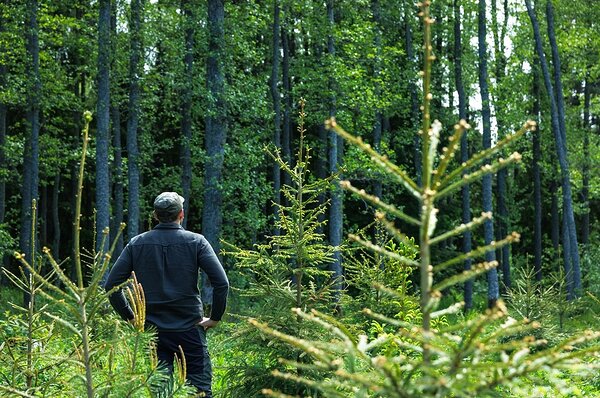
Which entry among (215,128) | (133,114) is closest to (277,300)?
(215,128)

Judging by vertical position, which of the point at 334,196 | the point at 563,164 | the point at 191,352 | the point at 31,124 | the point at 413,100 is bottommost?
the point at 191,352

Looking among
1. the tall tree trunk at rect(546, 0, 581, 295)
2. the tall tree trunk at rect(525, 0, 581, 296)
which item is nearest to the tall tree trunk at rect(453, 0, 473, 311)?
the tall tree trunk at rect(525, 0, 581, 296)

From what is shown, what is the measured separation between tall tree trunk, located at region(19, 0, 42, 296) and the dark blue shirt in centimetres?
1789

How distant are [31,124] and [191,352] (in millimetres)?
19595

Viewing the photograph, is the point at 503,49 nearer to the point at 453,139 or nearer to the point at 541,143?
the point at 541,143

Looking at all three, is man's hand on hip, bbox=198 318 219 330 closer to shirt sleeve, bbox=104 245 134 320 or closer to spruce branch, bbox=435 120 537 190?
shirt sleeve, bbox=104 245 134 320

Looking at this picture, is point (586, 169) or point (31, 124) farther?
point (586, 169)

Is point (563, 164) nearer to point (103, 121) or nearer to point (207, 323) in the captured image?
point (103, 121)

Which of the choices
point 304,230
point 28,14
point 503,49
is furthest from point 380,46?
point 304,230

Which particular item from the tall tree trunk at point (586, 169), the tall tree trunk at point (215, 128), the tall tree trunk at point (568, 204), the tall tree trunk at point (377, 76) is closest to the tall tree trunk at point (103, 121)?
the tall tree trunk at point (215, 128)

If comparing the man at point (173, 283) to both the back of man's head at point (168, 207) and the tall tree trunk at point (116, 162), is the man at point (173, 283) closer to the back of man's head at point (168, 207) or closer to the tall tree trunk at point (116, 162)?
the back of man's head at point (168, 207)

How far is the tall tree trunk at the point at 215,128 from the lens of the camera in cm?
2255

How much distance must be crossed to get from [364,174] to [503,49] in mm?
11024

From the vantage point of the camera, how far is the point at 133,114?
2509 cm
